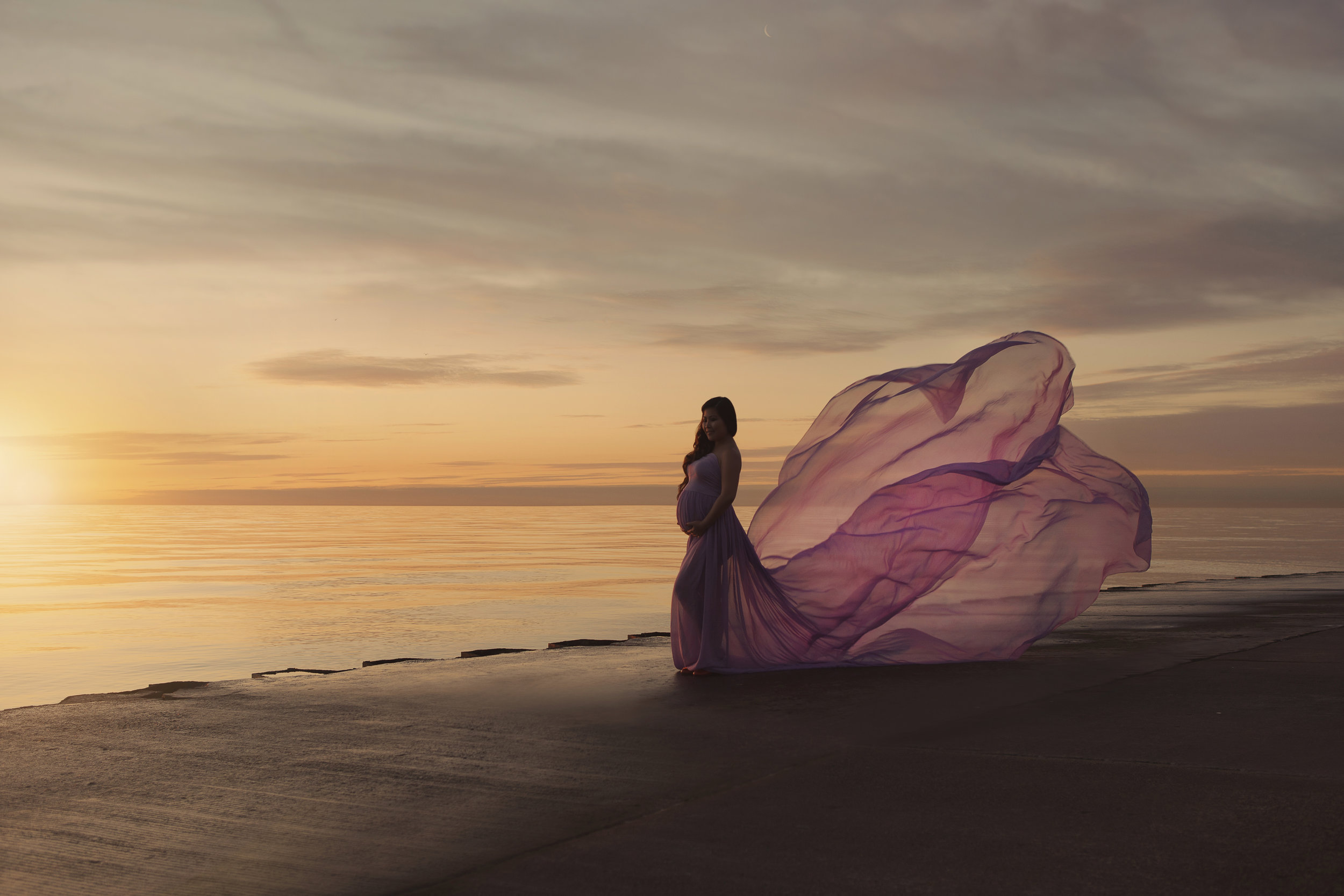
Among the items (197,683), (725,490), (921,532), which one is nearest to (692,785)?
(725,490)

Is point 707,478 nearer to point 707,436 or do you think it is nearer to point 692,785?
point 707,436

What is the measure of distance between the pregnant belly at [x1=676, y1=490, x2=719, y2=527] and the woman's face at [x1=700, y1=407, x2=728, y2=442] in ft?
1.61

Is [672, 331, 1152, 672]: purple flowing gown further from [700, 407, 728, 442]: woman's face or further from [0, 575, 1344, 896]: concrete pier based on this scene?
[0, 575, 1344, 896]: concrete pier

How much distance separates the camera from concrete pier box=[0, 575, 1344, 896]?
3918 millimetres

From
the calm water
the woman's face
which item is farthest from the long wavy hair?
the calm water

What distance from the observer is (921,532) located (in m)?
9.42

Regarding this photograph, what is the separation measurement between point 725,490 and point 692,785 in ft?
13.2

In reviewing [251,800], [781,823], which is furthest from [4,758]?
[781,823]

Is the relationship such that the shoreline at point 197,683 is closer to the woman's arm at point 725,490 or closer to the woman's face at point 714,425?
the woman's arm at point 725,490

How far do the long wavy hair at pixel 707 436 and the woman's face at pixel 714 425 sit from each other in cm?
2

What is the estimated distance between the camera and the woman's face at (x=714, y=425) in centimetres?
901

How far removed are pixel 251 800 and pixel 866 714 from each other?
3.70 m

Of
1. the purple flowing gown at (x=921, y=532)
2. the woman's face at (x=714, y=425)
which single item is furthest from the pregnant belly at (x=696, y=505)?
the woman's face at (x=714, y=425)

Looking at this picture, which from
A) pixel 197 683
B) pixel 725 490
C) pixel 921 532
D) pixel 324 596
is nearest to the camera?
pixel 197 683
